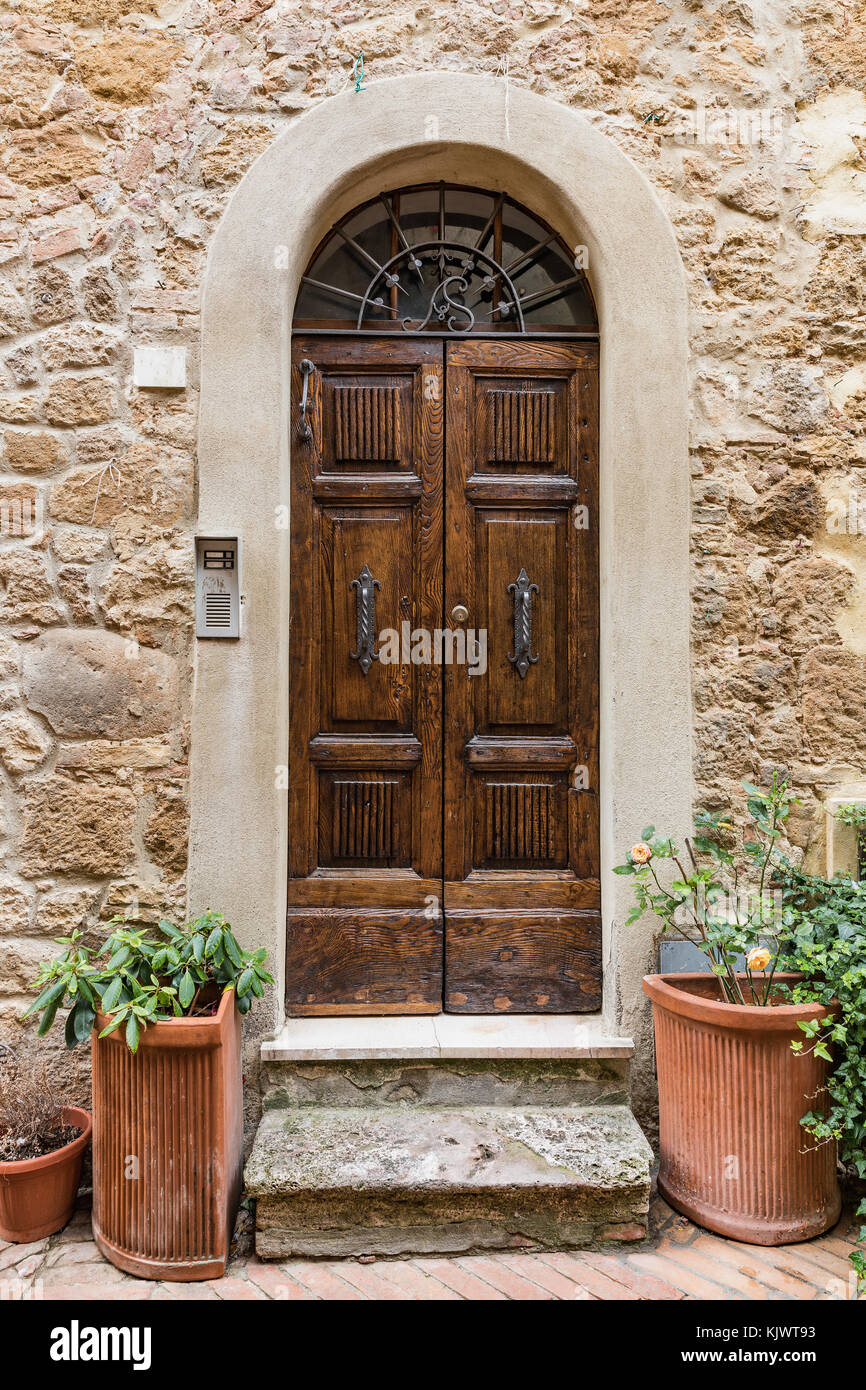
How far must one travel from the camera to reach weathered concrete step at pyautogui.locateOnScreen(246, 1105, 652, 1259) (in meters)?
2.32

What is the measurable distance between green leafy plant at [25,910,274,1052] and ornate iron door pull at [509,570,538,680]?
1.26 m

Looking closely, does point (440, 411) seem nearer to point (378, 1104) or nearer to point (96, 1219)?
point (378, 1104)

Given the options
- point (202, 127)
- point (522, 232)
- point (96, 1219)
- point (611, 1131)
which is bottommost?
point (96, 1219)

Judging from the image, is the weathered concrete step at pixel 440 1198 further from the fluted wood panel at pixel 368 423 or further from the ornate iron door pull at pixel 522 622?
the fluted wood panel at pixel 368 423

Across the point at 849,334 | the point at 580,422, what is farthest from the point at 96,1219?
the point at 849,334

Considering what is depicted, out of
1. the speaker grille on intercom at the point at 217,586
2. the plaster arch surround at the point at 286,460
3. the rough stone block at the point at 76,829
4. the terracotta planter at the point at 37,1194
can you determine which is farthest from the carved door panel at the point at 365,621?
the terracotta planter at the point at 37,1194

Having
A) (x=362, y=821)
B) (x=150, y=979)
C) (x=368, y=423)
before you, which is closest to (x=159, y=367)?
(x=368, y=423)

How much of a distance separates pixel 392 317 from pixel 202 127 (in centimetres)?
83

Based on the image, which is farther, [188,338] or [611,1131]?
[188,338]

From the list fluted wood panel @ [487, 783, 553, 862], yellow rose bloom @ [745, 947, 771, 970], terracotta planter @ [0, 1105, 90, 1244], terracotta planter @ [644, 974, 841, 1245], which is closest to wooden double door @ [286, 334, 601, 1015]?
fluted wood panel @ [487, 783, 553, 862]

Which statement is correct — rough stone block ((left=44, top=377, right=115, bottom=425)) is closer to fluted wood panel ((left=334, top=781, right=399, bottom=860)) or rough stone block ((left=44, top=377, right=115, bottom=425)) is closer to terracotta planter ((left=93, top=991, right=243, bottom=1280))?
fluted wood panel ((left=334, top=781, right=399, bottom=860))

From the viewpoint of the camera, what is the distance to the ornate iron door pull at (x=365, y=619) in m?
Answer: 2.89

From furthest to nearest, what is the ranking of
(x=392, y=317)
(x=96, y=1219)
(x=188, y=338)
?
1. (x=392, y=317)
2. (x=188, y=338)
3. (x=96, y=1219)

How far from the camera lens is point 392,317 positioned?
9.66ft
